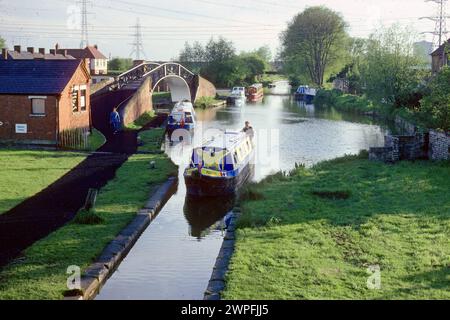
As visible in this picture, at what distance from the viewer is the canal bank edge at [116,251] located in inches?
404

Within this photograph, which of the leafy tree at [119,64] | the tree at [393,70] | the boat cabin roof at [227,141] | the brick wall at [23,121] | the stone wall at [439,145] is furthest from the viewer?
the leafy tree at [119,64]

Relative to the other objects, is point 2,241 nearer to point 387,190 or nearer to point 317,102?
point 387,190

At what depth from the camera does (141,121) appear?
38.2 m

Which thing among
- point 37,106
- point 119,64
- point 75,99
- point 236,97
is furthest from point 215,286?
point 119,64

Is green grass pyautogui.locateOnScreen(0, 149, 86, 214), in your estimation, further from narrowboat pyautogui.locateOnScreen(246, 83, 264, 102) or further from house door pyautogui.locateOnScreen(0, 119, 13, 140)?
narrowboat pyautogui.locateOnScreen(246, 83, 264, 102)

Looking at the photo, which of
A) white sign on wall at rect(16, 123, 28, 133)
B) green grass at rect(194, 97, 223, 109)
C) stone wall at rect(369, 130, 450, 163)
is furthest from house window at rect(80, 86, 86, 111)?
green grass at rect(194, 97, 223, 109)

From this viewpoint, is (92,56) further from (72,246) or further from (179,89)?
(72,246)

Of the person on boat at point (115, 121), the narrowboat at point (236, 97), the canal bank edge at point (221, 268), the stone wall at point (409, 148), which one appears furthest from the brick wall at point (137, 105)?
the canal bank edge at point (221, 268)

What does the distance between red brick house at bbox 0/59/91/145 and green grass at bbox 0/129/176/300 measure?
7446mm

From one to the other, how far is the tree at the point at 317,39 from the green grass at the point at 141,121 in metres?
40.1

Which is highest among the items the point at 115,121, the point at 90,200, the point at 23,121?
the point at 23,121

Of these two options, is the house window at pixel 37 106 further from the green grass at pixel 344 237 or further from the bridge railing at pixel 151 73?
the bridge railing at pixel 151 73

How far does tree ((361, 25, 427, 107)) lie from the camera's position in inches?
1651

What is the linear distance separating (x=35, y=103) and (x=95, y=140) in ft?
11.8
